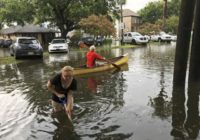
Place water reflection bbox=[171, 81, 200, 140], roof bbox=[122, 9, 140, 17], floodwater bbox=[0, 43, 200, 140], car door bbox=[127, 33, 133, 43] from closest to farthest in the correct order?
1. water reflection bbox=[171, 81, 200, 140]
2. floodwater bbox=[0, 43, 200, 140]
3. car door bbox=[127, 33, 133, 43]
4. roof bbox=[122, 9, 140, 17]

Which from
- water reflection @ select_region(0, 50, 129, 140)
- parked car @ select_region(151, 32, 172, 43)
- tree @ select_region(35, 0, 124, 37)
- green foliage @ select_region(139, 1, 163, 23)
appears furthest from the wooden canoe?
green foliage @ select_region(139, 1, 163, 23)

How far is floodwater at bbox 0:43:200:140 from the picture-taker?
8127mm

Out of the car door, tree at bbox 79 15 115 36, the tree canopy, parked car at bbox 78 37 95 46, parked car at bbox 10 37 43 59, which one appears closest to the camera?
parked car at bbox 10 37 43 59

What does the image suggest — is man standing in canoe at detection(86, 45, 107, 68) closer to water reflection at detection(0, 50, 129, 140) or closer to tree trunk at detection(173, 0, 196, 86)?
water reflection at detection(0, 50, 129, 140)

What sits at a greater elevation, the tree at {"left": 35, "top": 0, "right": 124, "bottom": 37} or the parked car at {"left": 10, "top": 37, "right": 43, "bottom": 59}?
the tree at {"left": 35, "top": 0, "right": 124, "bottom": 37}

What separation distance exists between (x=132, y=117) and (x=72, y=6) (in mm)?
39744

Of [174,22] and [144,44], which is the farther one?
[174,22]

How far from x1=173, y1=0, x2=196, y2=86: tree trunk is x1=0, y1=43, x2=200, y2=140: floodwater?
674 millimetres

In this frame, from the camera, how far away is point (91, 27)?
1890 inches

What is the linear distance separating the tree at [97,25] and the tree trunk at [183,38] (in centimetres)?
3430

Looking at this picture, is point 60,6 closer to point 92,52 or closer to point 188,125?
point 92,52

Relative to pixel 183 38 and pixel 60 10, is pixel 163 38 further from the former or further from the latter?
pixel 183 38

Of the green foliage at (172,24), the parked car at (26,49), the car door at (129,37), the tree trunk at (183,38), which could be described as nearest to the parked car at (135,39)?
the car door at (129,37)

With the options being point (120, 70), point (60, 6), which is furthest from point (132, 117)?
point (60, 6)
